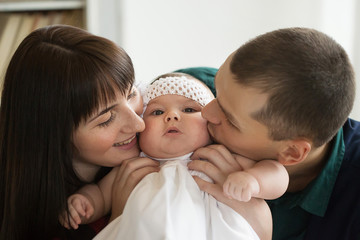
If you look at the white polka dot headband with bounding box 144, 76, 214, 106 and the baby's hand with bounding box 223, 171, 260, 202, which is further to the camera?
the white polka dot headband with bounding box 144, 76, 214, 106

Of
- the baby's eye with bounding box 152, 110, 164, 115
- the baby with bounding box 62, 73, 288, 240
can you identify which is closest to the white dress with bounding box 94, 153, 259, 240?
the baby with bounding box 62, 73, 288, 240

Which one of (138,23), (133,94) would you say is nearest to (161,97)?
(133,94)

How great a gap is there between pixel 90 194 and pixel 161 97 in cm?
37

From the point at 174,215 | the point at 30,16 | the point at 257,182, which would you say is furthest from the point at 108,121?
the point at 30,16

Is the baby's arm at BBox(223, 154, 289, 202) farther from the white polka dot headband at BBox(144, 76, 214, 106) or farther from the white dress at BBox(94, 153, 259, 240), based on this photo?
the white polka dot headband at BBox(144, 76, 214, 106)

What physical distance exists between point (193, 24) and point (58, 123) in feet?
5.81

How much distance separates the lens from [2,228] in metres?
1.25

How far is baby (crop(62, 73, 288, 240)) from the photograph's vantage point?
1.00 m

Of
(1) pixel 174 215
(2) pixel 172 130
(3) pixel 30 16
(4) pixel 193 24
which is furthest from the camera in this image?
(4) pixel 193 24

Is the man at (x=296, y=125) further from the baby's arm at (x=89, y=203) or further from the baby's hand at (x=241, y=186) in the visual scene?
the baby's arm at (x=89, y=203)

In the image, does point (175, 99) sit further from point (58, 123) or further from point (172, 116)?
point (58, 123)

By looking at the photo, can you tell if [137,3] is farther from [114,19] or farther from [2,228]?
[2,228]

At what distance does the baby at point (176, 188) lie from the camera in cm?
100

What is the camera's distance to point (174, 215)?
1.00 meters
